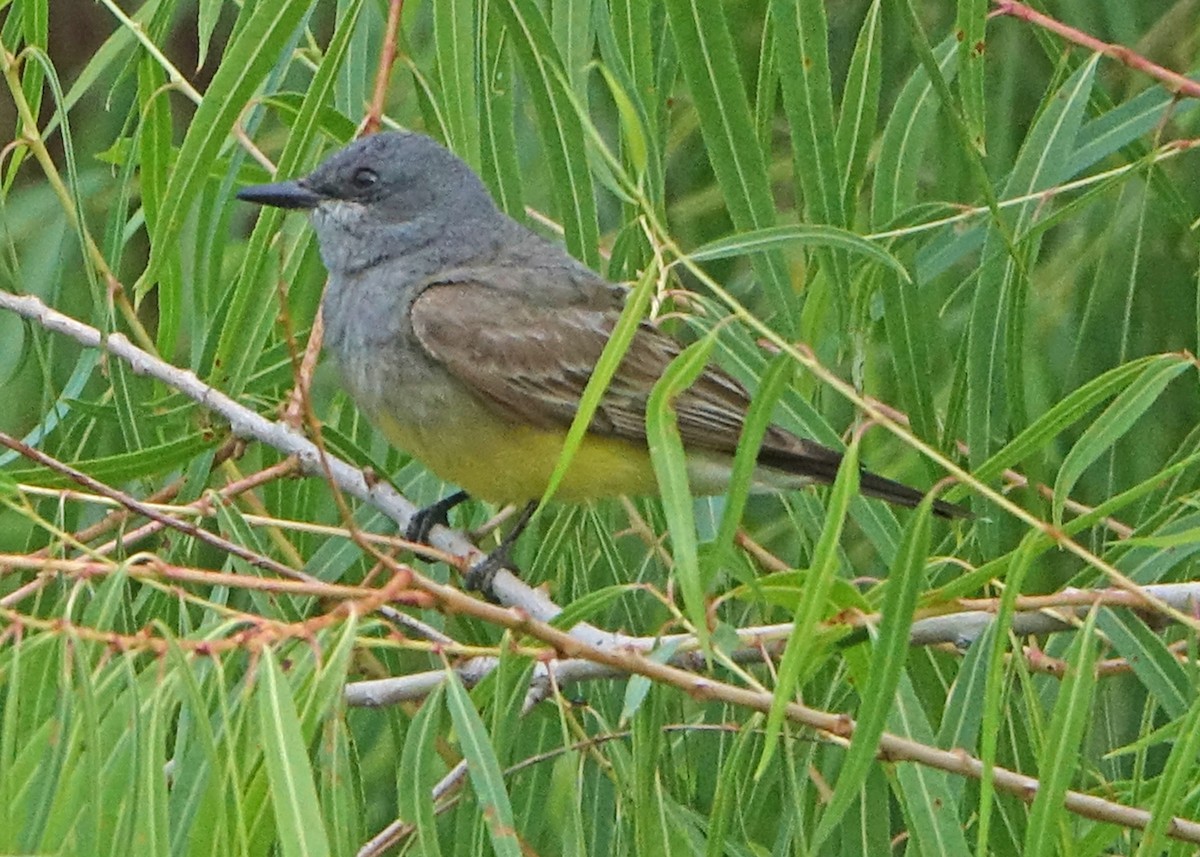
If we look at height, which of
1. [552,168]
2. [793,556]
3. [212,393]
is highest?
[552,168]

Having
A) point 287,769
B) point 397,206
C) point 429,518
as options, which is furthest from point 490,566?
point 287,769

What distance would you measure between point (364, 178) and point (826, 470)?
1007mm

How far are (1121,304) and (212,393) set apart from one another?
1.30m

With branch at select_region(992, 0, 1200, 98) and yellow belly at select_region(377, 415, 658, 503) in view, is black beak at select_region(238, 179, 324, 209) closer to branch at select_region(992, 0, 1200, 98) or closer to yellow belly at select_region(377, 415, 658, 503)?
yellow belly at select_region(377, 415, 658, 503)

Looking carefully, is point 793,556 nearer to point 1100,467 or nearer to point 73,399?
point 1100,467

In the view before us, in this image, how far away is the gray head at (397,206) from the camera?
3.27m

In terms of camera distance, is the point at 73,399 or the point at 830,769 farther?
the point at 73,399

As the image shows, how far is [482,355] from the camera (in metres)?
3.10

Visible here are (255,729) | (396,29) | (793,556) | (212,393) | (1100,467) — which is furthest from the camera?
(793,556)

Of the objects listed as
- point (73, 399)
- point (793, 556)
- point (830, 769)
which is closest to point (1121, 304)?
point (793, 556)

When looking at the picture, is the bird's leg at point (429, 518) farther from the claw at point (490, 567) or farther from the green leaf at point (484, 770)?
the green leaf at point (484, 770)

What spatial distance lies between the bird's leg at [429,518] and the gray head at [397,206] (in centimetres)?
42

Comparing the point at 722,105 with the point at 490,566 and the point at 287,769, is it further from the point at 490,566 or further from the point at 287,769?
the point at 490,566

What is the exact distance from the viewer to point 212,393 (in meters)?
2.65
